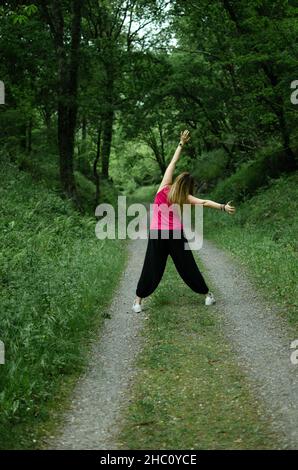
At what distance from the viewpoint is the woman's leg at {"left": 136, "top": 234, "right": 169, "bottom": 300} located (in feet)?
28.2

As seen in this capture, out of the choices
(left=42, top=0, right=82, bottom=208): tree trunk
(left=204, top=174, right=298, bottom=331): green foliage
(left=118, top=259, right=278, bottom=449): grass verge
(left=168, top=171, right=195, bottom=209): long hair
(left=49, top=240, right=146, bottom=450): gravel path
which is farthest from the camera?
(left=42, top=0, right=82, bottom=208): tree trunk

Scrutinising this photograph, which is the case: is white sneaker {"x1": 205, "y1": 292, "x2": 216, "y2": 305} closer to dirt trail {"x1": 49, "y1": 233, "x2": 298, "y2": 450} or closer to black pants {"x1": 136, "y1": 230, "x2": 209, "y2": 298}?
dirt trail {"x1": 49, "y1": 233, "x2": 298, "y2": 450}

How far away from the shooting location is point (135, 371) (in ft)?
20.0

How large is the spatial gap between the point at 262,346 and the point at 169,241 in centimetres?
259

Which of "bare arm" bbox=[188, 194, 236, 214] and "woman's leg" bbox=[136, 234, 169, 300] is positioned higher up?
"bare arm" bbox=[188, 194, 236, 214]

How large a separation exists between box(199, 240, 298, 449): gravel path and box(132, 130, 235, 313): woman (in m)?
0.77

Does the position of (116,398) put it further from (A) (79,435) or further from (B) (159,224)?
(B) (159,224)

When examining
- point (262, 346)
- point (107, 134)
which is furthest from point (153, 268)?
point (107, 134)

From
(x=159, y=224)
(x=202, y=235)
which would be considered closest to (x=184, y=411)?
(x=159, y=224)

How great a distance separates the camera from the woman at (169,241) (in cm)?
839

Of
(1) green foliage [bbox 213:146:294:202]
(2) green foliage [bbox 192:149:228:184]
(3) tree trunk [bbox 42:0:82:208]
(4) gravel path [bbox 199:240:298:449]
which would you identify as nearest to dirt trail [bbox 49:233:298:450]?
(4) gravel path [bbox 199:240:298:449]

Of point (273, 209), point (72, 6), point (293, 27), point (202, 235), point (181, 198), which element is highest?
point (72, 6)

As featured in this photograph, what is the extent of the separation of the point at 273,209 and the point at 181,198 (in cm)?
1057

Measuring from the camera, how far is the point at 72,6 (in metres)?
20.7
